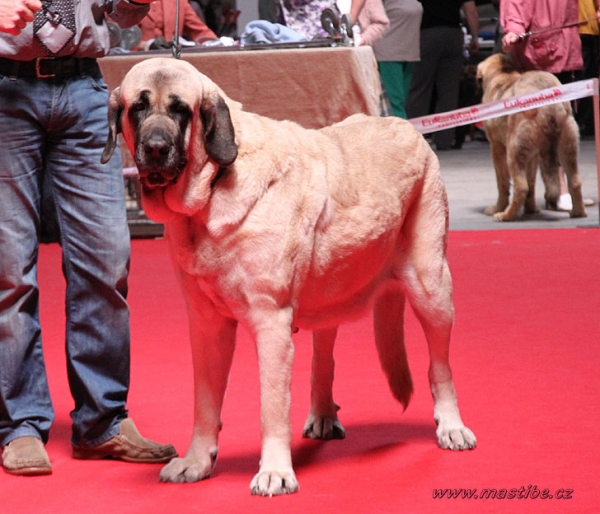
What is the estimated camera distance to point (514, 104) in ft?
26.0

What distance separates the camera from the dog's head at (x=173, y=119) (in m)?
2.75

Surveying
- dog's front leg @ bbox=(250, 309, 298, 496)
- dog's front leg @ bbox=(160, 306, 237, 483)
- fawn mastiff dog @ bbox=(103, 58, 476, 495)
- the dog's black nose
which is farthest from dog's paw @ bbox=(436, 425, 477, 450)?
the dog's black nose

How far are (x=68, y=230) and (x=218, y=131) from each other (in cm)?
78

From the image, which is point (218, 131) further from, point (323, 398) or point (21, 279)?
point (323, 398)

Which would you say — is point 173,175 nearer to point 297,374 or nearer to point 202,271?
point 202,271

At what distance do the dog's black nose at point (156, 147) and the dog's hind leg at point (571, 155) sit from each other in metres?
5.95

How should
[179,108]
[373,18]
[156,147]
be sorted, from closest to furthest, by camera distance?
[156,147] < [179,108] < [373,18]

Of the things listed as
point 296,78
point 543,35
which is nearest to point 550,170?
point 543,35

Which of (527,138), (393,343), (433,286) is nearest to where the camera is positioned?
(433,286)

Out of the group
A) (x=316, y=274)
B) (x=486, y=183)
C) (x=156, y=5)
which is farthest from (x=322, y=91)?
(x=486, y=183)

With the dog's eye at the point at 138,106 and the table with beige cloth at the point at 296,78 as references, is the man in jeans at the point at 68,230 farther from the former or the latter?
the table with beige cloth at the point at 296,78

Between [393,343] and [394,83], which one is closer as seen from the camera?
[393,343]

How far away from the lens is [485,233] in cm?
788

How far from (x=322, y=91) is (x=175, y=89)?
410 centimetres
